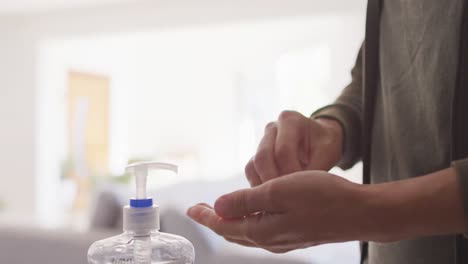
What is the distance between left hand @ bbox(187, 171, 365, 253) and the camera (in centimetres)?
39

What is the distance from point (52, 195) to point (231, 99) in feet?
8.73

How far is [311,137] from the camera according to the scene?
1.94 ft

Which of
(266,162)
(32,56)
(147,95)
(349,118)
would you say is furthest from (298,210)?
(147,95)

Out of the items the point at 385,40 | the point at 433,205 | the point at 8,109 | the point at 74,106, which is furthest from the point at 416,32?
the point at 74,106

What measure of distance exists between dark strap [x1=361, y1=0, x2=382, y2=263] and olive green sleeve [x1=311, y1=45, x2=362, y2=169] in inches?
0.8

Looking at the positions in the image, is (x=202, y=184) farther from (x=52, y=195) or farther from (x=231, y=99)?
(x=231, y=99)

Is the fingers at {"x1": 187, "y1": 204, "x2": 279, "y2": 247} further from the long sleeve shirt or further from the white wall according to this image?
the white wall

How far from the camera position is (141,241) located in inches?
18.8

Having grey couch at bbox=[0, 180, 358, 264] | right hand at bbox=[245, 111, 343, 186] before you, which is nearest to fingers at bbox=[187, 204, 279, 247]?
right hand at bbox=[245, 111, 343, 186]

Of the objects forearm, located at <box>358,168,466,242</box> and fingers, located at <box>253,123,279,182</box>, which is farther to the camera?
fingers, located at <box>253,123,279,182</box>

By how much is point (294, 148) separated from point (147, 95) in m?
7.08

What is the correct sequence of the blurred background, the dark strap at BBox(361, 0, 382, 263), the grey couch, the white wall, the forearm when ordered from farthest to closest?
1. the white wall
2. the blurred background
3. the grey couch
4. the dark strap at BBox(361, 0, 382, 263)
5. the forearm

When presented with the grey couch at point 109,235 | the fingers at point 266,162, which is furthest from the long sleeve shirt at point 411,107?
the grey couch at point 109,235

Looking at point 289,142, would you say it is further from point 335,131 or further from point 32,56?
point 32,56
